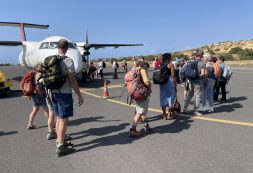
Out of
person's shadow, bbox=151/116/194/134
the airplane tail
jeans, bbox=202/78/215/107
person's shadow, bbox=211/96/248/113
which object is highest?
the airplane tail

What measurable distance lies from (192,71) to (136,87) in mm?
2578

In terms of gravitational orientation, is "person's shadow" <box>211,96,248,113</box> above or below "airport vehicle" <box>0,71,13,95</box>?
below

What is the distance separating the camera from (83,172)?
4.41 metres

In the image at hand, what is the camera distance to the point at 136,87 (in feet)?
20.4

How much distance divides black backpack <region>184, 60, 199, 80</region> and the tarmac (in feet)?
3.76

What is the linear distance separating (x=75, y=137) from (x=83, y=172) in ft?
6.79

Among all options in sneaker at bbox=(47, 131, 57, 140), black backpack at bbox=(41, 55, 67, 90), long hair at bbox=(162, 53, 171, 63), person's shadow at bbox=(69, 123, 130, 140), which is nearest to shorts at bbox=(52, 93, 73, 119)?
black backpack at bbox=(41, 55, 67, 90)

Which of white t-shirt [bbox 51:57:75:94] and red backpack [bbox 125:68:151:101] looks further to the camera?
red backpack [bbox 125:68:151:101]

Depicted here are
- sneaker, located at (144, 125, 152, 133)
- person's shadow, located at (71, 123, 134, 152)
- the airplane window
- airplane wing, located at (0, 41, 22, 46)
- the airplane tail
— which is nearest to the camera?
person's shadow, located at (71, 123, 134, 152)

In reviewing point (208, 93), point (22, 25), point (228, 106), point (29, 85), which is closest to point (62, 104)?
point (29, 85)

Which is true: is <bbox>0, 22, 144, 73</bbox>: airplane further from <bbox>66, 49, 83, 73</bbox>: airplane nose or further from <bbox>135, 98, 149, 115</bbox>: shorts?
<bbox>135, 98, 149, 115</bbox>: shorts

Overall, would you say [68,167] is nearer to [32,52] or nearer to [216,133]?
[216,133]

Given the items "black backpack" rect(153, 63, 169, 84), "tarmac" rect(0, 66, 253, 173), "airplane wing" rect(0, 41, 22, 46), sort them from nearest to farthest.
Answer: "tarmac" rect(0, 66, 253, 173), "black backpack" rect(153, 63, 169, 84), "airplane wing" rect(0, 41, 22, 46)

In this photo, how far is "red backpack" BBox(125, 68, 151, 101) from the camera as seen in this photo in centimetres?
620
